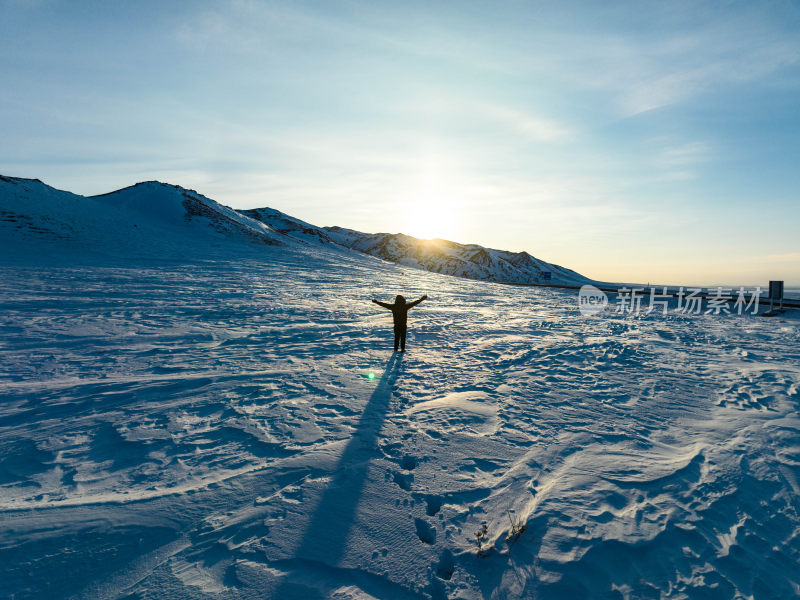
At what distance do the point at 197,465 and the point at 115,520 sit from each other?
977 mm

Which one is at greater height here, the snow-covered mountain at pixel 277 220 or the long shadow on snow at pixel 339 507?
the snow-covered mountain at pixel 277 220

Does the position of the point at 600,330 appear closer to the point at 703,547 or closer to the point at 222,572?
the point at 703,547

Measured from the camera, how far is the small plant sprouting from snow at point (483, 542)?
3.35 metres

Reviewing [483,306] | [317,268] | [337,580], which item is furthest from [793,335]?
[317,268]

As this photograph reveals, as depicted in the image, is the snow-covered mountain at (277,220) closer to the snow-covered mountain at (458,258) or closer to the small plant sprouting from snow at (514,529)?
the snow-covered mountain at (458,258)

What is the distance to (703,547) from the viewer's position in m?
3.51

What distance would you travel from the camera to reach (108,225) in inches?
1559

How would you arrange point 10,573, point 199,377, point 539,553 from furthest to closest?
point 199,377 → point 539,553 → point 10,573

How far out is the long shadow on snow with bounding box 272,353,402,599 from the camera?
10.6 feet

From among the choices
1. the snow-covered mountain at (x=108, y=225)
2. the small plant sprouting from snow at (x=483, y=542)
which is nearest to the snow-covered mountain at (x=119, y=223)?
the snow-covered mountain at (x=108, y=225)

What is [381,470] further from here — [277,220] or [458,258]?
[458,258]

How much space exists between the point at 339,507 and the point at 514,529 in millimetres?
1832

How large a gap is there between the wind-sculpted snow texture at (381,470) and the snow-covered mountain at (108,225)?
86.5 ft

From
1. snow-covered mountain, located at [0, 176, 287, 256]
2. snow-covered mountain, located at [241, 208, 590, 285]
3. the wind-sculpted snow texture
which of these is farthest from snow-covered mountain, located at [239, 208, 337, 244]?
the wind-sculpted snow texture
